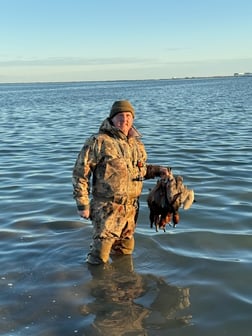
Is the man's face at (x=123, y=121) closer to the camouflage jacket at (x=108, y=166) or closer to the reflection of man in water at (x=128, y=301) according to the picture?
the camouflage jacket at (x=108, y=166)

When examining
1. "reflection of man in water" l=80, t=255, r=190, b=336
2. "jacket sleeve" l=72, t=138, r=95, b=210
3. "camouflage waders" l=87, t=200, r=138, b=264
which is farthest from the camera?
"camouflage waders" l=87, t=200, r=138, b=264

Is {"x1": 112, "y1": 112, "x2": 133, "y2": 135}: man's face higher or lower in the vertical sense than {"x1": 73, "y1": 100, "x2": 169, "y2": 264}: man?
higher

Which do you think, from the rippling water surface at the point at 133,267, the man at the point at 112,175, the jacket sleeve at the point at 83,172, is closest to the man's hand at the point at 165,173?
the man at the point at 112,175

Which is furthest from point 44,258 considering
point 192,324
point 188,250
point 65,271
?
point 192,324

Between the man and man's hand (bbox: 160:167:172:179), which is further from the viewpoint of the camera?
man's hand (bbox: 160:167:172:179)

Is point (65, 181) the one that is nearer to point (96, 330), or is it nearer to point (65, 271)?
point (65, 271)

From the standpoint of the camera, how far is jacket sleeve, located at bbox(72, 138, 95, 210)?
6113 mm

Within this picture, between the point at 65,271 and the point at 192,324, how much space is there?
2214mm

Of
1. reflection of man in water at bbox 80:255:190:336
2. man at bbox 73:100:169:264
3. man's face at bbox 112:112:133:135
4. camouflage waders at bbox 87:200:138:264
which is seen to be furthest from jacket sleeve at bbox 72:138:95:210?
reflection of man in water at bbox 80:255:190:336

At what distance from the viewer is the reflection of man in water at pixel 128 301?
536 centimetres

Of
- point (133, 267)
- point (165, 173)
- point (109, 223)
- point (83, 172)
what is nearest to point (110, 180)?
point (83, 172)

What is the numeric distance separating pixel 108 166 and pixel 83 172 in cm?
33

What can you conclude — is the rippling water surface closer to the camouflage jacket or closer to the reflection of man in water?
the reflection of man in water

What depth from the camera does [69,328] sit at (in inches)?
208
